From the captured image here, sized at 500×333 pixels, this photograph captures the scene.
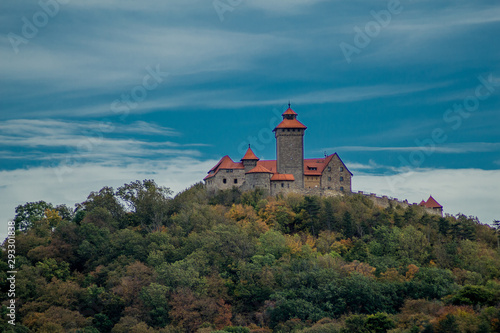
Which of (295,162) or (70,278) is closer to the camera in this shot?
(70,278)

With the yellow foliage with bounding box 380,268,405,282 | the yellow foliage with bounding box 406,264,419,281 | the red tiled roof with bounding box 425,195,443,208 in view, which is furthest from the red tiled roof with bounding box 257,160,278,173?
the yellow foliage with bounding box 406,264,419,281

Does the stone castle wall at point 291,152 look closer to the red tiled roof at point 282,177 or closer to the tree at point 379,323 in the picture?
the red tiled roof at point 282,177

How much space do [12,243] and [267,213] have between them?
80.4 feet

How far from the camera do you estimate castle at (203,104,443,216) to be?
82188 mm

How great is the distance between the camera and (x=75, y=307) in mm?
66062

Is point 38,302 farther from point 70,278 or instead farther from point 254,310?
point 254,310

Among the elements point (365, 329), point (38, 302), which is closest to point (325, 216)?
point (365, 329)

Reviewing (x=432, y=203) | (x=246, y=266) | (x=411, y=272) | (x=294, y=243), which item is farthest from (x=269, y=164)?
(x=411, y=272)

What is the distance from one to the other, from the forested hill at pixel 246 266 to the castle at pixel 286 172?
1.73m

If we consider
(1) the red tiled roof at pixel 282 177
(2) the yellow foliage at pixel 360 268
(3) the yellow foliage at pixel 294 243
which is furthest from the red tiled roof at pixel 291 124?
(2) the yellow foliage at pixel 360 268

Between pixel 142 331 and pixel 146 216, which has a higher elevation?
pixel 146 216

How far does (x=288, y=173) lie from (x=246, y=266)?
16700mm

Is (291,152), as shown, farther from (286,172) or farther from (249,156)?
(249,156)

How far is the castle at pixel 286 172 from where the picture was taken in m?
82.1
